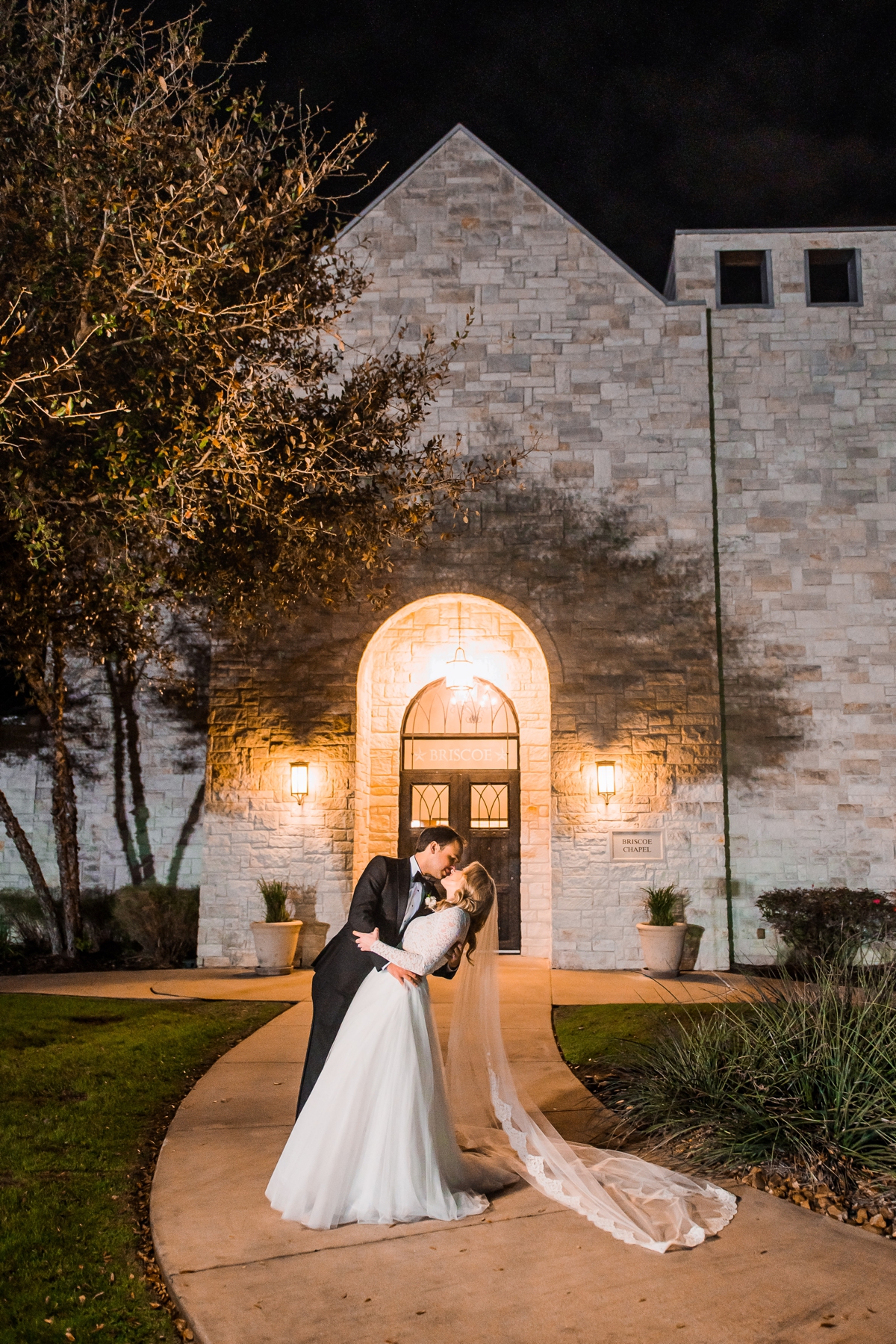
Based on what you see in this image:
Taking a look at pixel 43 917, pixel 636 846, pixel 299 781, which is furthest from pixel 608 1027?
pixel 43 917

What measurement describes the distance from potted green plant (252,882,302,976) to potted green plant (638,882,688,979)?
4019mm

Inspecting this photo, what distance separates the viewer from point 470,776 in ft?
43.3

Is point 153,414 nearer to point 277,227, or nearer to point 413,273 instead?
point 277,227

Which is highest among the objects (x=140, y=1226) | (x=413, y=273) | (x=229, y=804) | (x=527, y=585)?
(x=413, y=273)

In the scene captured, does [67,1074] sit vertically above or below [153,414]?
below

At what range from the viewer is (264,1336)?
3090 millimetres

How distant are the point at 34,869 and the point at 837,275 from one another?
526 inches

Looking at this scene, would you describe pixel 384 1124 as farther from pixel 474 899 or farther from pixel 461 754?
pixel 461 754

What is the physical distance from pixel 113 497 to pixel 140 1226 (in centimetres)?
423

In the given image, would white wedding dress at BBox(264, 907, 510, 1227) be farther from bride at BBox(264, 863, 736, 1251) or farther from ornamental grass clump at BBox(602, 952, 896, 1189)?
ornamental grass clump at BBox(602, 952, 896, 1189)

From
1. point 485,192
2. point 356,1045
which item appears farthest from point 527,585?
point 356,1045

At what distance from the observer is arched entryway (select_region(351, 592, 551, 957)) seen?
503 inches

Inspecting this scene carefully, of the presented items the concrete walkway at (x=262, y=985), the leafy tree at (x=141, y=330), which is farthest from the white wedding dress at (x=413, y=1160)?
the concrete walkway at (x=262, y=985)

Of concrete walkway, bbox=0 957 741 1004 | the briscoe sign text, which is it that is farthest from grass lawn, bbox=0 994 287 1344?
the briscoe sign text
